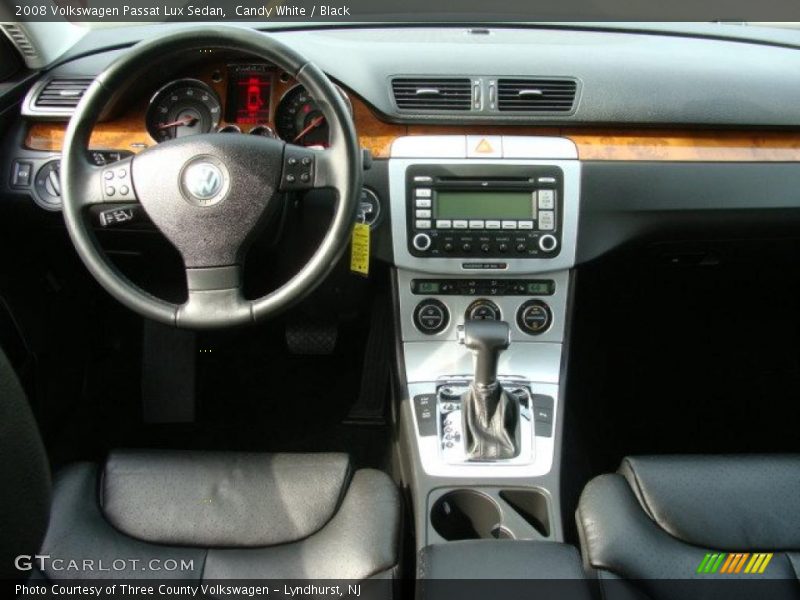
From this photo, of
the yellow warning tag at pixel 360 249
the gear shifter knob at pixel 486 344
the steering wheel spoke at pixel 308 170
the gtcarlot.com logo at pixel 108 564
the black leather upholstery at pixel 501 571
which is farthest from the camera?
the yellow warning tag at pixel 360 249

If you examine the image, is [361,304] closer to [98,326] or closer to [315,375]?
[315,375]

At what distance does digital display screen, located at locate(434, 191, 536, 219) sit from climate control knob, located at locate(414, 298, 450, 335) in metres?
0.22

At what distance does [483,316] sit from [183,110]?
88 cm

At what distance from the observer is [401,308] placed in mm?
1973

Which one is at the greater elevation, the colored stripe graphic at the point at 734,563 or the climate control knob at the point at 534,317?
the climate control knob at the point at 534,317

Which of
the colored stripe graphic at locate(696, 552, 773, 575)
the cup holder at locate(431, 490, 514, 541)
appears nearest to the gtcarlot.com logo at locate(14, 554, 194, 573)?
the cup holder at locate(431, 490, 514, 541)

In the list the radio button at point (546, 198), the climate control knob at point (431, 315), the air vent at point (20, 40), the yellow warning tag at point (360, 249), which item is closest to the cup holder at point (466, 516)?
the climate control knob at point (431, 315)

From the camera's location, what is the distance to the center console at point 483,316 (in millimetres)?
1733

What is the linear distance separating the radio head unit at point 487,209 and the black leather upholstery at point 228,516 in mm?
594

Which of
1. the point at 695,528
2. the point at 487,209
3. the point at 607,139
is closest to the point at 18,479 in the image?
the point at 695,528

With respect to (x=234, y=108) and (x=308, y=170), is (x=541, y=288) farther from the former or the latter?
(x=234, y=108)

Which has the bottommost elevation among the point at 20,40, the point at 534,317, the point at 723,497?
the point at 723,497

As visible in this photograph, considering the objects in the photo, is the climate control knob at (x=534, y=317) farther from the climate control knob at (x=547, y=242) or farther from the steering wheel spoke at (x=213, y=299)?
the steering wheel spoke at (x=213, y=299)

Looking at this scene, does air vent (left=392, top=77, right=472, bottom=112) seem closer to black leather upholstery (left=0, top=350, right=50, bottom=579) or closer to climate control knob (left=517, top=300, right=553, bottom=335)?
climate control knob (left=517, top=300, right=553, bottom=335)
